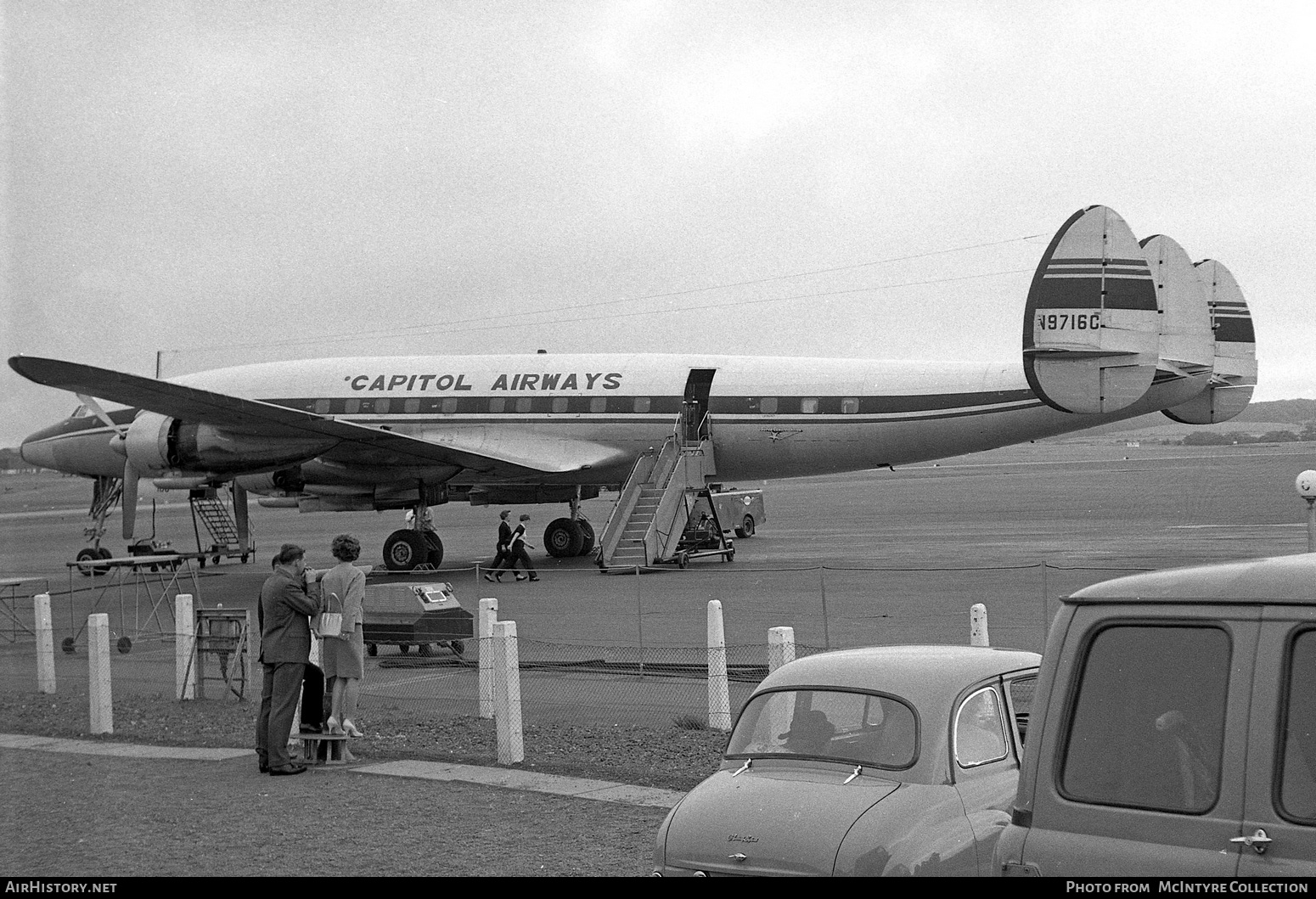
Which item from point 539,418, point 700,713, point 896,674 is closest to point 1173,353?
point 700,713

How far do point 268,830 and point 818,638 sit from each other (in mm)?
9274

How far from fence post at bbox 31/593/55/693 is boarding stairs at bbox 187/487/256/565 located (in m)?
17.1

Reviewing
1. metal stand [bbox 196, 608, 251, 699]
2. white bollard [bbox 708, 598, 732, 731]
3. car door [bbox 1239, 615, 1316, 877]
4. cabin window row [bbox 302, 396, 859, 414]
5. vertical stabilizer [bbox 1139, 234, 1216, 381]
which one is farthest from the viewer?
cabin window row [bbox 302, 396, 859, 414]

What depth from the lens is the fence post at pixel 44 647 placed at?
629 inches

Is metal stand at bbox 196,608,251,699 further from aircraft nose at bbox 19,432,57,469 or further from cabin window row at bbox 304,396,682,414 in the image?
aircraft nose at bbox 19,432,57,469

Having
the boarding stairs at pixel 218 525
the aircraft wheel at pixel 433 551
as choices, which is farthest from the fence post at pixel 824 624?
the boarding stairs at pixel 218 525

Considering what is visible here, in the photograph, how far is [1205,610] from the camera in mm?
4059

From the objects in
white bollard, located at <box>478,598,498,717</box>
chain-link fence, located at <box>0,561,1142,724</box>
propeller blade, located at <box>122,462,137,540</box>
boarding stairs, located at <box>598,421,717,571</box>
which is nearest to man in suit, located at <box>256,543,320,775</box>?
white bollard, located at <box>478,598,498,717</box>

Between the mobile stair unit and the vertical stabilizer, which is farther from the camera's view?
the mobile stair unit

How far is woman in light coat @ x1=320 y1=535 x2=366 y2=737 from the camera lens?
11.4 metres

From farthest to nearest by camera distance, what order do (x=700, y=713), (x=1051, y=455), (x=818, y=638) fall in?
(x=1051, y=455) < (x=818, y=638) < (x=700, y=713)

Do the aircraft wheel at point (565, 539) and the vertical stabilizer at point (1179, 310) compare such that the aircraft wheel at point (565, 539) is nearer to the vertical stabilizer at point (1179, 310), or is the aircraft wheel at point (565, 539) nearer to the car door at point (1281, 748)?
the vertical stabilizer at point (1179, 310)

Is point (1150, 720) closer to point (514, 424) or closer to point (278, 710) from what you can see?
point (278, 710)

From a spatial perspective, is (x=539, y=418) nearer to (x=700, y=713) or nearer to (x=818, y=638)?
(x=818, y=638)
